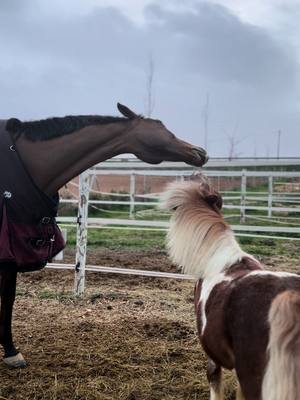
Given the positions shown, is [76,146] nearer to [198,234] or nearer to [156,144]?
[156,144]

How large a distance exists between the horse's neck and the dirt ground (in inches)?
45.8

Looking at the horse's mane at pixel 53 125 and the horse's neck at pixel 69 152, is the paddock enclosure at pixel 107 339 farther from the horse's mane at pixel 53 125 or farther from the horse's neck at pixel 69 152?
the horse's mane at pixel 53 125

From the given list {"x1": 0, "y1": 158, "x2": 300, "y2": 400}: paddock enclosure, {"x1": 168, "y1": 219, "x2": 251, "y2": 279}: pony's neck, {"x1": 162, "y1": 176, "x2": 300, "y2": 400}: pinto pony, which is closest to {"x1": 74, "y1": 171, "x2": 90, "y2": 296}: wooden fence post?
{"x1": 0, "y1": 158, "x2": 300, "y2": 400}: paddock enclosure

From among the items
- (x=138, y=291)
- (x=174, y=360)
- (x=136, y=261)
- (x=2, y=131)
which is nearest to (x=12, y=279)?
(x=2, y=131)

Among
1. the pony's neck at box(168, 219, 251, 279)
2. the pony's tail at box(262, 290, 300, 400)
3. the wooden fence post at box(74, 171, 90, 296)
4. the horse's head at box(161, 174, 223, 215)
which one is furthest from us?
the wooden fence post at box(74, 171, 90, 296)

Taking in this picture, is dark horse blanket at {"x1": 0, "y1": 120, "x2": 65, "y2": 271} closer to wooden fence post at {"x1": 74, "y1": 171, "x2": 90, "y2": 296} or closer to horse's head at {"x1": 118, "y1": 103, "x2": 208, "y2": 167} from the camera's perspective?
horse's head at {"x1": 118, "y1": 103, "x2": 208, "y2": 167}

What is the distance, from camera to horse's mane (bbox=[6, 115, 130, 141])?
119 inches

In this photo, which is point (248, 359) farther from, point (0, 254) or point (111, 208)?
point (111, 208)

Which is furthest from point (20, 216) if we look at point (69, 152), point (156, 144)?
A: point (156, 144)

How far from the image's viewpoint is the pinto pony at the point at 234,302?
1.57 m

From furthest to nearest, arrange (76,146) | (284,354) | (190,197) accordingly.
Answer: (76,146), (190,197), (284,354)

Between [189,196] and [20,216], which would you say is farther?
[20,216]

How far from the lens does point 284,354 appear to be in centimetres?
155

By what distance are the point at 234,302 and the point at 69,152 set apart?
5.39ft
